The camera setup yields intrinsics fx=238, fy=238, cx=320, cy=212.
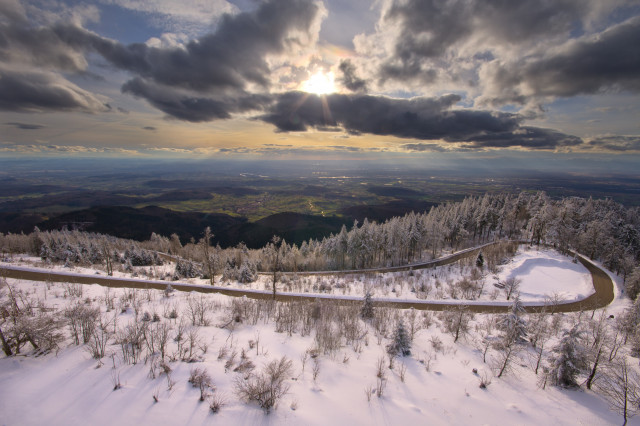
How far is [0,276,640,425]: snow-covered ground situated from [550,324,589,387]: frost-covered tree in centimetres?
35

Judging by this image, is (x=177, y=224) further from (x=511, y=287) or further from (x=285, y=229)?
(x=511, y=287)

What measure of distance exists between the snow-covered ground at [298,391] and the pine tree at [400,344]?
367mm

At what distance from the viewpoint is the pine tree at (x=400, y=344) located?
387 inches

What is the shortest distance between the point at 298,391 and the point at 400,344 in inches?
199

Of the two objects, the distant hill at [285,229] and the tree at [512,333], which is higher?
the tree at [512,333]

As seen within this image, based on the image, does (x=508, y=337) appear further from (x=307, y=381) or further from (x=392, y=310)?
(x=307, y=381)

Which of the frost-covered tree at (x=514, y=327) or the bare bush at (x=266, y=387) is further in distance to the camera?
the frost-covered tree at (x=514, y=327)

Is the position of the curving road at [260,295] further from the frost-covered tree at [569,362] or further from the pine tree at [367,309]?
the frost-covered tree at [569,362]

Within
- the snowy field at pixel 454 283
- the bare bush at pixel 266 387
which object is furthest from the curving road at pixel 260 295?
the bare bush at pixel 266 387

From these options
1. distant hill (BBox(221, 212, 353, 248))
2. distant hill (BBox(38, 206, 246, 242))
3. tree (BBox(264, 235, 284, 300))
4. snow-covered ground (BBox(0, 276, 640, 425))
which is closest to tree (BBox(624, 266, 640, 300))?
snow-covered ground (BBox(0, 276, 640, 425))

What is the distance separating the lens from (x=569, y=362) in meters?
8.02

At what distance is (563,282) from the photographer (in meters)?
30.6

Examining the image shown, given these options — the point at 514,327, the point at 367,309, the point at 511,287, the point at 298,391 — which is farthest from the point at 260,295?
the point at 511,287

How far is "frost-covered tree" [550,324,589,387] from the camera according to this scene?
Answer: 26.6ft
